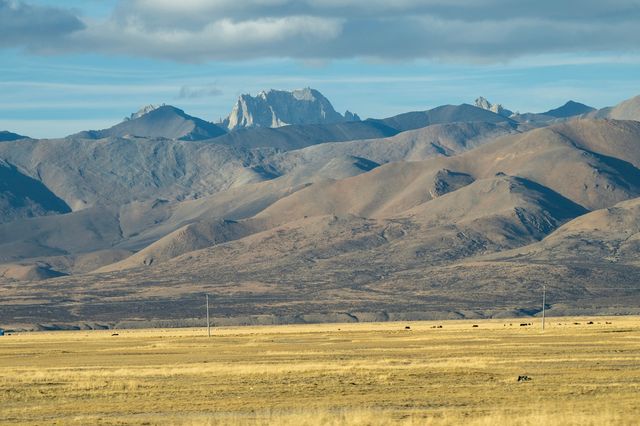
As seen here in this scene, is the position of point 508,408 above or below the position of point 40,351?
above

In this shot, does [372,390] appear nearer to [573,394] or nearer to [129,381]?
[573,394]

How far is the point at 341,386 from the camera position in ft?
171

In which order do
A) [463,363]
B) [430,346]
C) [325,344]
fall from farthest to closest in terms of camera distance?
[325,344] < [430,346] < [463,363]

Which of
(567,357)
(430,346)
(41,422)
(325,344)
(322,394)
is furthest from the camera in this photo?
(325,344)

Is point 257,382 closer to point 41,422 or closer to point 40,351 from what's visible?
point 41,422

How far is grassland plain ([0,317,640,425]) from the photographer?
1574 inches

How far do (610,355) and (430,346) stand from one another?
72.0ft

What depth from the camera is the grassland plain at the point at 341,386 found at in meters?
40.0

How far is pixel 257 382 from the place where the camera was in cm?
5562

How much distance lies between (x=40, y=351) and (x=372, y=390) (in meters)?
60.2

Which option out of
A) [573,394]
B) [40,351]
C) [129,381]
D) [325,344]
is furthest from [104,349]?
[573,394]

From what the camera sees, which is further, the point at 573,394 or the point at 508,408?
the point at 573,394

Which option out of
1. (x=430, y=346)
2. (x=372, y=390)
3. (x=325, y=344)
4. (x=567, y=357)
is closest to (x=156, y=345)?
(x=325, y=344)

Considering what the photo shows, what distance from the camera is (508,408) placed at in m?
40.8
